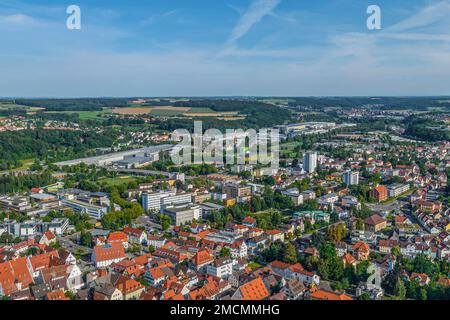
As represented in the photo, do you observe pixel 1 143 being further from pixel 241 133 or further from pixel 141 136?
pixel 241 133

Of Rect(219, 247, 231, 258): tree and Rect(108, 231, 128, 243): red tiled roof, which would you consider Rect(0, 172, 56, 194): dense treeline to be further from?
Rect(219, 247, 231, 258): tree

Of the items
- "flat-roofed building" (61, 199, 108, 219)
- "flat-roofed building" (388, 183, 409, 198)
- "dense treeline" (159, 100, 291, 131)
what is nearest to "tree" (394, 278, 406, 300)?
"flat-roofed building" (61, 199, 108, 219)

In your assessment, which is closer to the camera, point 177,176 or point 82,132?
point 177,176

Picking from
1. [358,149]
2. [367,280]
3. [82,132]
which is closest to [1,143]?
[82,132]

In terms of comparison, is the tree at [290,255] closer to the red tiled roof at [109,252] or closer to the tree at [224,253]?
the tree at [224,253]

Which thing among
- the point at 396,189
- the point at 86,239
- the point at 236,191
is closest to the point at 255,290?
the point at 86,239

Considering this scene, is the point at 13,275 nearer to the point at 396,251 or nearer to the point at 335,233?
the point at 335,233

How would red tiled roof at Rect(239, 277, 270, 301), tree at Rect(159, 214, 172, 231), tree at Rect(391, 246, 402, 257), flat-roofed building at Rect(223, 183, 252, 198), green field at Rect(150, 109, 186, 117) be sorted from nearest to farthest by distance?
red tiled roof at Rect(239, 277, 270, 301), tree at Rect(391, 246, 402, 257), tree at Rect(159, 214, 172, 231), flat-roofed building at Rect(223, 183, 252, 198), green field at Rect(150, 109, 186, 117)
